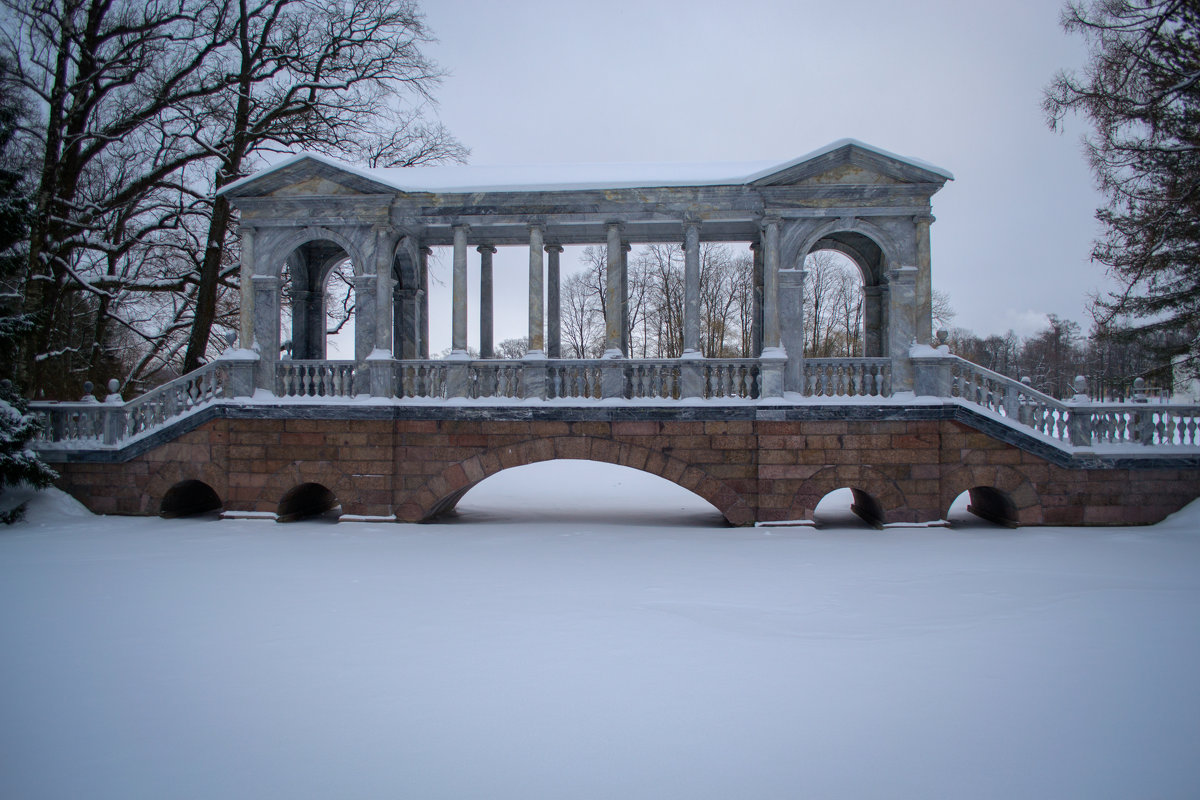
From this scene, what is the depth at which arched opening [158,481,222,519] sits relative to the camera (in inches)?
488

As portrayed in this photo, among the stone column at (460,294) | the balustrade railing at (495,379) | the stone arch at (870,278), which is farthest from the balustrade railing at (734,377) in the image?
the stone column at (460,294)

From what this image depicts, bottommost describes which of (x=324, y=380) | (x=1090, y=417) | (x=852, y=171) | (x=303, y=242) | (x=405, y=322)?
(x=1090, y=417)

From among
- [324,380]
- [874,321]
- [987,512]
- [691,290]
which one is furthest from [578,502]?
[987,512]

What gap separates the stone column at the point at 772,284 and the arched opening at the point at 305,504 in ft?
29.3

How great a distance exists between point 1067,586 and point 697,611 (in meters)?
4.46

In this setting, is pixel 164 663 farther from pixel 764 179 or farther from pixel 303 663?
pixel 764 179

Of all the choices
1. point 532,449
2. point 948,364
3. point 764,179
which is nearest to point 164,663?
point 532,449

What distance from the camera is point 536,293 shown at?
41.3 ft

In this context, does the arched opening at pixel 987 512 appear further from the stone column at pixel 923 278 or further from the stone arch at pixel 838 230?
the stone arch at pixel 838 230

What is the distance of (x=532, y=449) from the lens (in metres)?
11.7

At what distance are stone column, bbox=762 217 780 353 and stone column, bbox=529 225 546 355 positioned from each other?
13.4 ft

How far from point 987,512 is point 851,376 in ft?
12.9

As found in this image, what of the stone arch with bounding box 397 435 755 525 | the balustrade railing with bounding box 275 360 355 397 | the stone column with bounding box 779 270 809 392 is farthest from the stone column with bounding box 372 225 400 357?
the stone column with bounding box 779 270 809 392

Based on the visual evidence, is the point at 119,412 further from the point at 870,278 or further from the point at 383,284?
the point at 870,278
